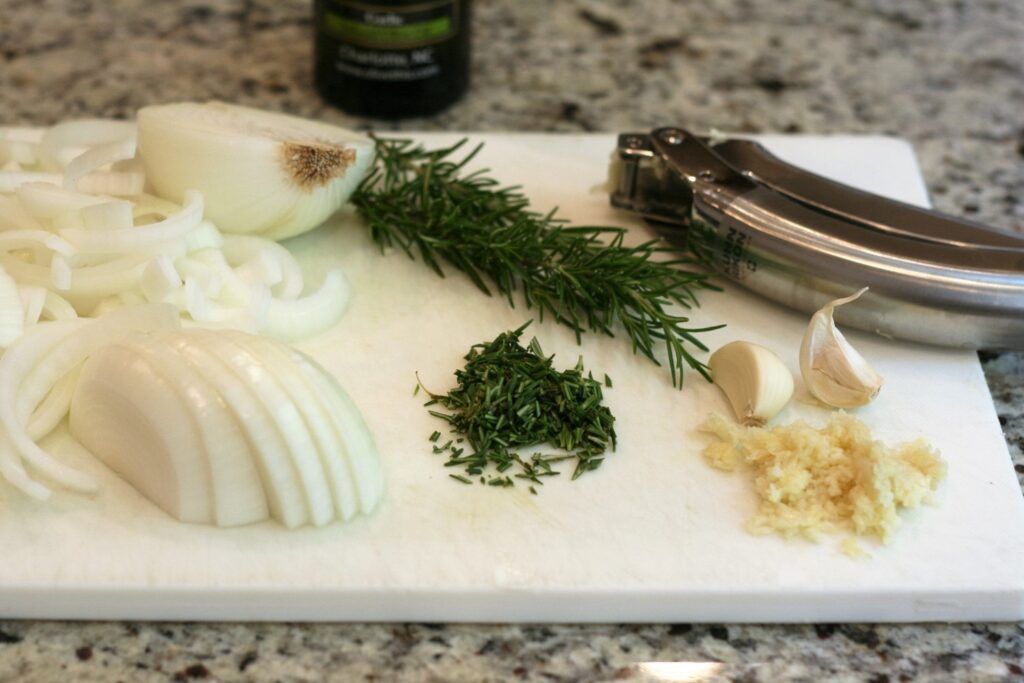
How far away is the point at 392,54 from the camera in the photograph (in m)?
1.97

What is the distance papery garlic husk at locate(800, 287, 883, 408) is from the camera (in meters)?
1.37

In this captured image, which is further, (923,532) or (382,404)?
(382,404)

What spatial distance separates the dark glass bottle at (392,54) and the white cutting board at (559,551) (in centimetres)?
78

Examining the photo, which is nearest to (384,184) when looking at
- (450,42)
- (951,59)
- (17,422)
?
(450,42)

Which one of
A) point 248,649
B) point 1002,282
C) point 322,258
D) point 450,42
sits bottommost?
point 248,649

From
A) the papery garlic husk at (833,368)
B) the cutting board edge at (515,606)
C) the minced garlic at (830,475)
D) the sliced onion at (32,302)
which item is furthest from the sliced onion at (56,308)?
the papery garlic husk at (833,368)

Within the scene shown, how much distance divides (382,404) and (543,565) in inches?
12.4

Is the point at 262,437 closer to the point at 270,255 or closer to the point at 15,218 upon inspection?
the point at 270,255

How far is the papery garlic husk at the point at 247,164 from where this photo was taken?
148 cm

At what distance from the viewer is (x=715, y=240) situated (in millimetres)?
1563

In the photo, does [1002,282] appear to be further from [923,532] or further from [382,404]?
[382,404]

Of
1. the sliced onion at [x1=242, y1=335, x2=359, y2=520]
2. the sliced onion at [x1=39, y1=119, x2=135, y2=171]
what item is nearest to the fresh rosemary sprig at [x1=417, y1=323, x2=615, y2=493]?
the sliced onion at [x1=242, y1=335, x2=359, y2=520]

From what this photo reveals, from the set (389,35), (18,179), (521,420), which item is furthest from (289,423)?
(389,35)

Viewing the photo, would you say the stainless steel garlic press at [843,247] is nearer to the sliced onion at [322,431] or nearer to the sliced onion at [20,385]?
the sliced onion at [322,431]
